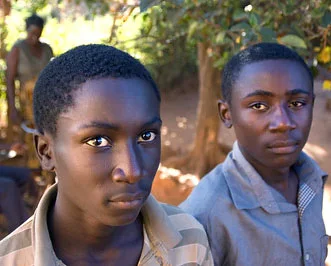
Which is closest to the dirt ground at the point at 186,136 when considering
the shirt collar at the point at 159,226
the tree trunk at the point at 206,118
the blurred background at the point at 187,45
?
the blurred background at the point at 187,45

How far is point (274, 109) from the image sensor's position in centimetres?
155

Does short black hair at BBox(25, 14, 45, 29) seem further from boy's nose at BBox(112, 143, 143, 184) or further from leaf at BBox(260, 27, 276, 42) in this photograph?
boy's nose at BBox(112, 143, 143, 184)

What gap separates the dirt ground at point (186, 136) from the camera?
4844 mm

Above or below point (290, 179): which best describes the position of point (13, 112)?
above

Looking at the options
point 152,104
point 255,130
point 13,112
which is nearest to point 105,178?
point 152,104

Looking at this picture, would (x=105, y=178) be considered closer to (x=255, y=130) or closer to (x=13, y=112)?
(x=255, y=130)

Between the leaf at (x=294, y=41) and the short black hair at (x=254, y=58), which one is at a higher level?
the leaf at (x=294, y=41)

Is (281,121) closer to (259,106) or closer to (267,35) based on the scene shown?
(259,106)

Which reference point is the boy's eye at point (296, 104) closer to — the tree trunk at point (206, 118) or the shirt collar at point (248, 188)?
the shirt collar at point (248, 188)

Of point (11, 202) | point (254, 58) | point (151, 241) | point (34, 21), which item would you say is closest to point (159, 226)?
point (151, 241)

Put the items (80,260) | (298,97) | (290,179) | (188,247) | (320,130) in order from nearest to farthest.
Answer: (80,260) < (188,247) < (298,97) < (290,179) < (320,130)

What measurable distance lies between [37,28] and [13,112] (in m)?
0.85

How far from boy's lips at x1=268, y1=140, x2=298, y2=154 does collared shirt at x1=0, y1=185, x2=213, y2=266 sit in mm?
407

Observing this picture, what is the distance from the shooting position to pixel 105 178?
102 centimetres
